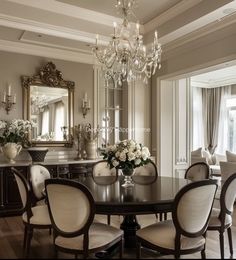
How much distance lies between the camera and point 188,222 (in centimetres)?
228

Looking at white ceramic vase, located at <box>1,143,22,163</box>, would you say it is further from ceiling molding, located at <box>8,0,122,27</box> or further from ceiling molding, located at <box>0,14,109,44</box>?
ceiling molding, located at <box>8,0,122,27</box>

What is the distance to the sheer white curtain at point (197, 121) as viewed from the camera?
959 centimetres

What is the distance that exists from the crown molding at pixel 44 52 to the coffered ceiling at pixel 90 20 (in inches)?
0.6

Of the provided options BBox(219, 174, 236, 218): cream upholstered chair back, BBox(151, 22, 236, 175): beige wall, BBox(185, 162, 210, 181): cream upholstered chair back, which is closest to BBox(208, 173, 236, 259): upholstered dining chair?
BBox(219, 174, 236, 218): cream upholstered chair back

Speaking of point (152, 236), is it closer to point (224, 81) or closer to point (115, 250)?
point (115, 250)

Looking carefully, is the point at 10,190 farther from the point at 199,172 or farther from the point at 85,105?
the point at 199,172

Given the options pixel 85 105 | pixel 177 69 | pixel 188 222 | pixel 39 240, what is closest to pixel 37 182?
pixel 39 240

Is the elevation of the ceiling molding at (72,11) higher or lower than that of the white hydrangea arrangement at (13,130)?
higher

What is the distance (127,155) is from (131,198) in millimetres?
581

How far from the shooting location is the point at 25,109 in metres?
5.03

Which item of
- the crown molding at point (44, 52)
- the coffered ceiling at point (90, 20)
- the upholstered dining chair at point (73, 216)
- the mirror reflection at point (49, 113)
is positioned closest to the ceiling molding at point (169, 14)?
the coffered ceiling at point (90, 20)

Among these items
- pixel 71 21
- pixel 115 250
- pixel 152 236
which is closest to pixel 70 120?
pixel 71 21

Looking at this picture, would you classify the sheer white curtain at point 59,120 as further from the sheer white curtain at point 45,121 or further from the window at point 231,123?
the window at point 231,123

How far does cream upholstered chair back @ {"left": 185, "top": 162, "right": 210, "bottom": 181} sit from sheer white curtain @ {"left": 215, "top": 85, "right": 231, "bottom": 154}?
5.71 meters
